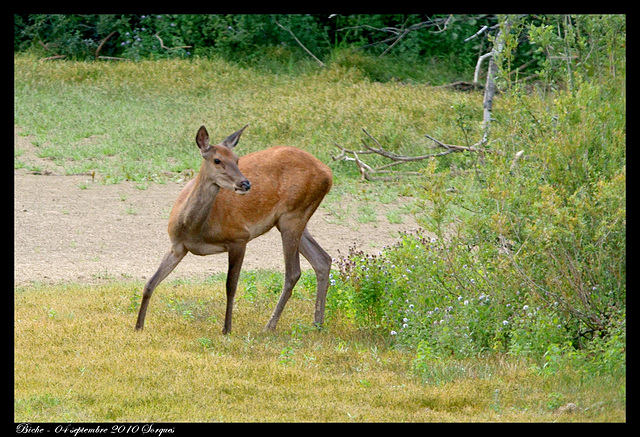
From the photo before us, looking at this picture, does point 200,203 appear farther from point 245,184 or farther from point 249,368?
point 249,368

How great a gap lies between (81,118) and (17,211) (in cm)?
582

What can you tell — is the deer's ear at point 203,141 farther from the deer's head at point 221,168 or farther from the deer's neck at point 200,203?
the deer's neck at point 200,203

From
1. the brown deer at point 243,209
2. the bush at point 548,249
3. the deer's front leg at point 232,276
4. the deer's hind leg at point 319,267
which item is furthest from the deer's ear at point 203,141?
the bush at point 548,249

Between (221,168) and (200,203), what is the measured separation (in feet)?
1.11

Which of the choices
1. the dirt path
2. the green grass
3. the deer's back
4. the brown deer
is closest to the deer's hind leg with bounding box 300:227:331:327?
the brown deer

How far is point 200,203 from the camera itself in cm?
701

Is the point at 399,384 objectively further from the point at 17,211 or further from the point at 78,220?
the point at 17,211

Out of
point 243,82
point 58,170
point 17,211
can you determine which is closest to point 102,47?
point 243,82

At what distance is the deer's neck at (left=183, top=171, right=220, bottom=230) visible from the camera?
701 centimetres

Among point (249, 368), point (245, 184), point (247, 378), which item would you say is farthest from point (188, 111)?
point (247, 378)

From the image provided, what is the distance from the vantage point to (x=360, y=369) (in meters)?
6.20

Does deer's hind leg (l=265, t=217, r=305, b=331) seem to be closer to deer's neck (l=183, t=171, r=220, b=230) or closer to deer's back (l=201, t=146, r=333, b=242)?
deer's back (l=201, t=146, r=333, b=242)

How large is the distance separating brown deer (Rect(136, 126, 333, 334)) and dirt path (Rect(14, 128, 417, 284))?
160cm

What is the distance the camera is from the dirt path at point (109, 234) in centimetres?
948
